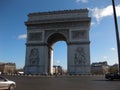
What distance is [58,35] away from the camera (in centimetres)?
5303

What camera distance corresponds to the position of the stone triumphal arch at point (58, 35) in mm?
47250

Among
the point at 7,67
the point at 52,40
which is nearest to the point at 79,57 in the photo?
the point at 52,40

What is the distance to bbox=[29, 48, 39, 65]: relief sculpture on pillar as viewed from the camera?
49.3 metres

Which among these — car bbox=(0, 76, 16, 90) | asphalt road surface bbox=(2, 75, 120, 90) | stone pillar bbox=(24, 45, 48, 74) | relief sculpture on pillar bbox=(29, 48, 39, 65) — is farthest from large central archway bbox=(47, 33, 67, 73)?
car bbox=(0, 76, 16, 90)

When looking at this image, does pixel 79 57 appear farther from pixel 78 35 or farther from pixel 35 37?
pixel 35 37

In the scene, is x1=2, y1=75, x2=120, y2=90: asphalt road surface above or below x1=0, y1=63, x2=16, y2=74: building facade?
below

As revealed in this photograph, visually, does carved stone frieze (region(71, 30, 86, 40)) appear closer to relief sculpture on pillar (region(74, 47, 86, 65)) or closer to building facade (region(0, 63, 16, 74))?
relief sculpture on pillar (region(74, 47, 86, 65))

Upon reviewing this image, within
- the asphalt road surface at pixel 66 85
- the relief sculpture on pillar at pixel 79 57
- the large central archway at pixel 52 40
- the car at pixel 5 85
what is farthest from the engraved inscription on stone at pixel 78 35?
the car at pixel 5 85

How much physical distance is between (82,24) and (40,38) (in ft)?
34.9

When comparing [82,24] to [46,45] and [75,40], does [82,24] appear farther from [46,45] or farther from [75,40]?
[46,45]

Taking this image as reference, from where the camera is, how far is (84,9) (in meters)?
49.8

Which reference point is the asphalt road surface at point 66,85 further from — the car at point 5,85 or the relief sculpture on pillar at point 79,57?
the relief sculpture on pillar at point 79,57

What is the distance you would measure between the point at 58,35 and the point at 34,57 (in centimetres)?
848

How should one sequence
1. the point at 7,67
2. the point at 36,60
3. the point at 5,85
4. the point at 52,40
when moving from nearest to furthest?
1. the point at 5,85
2. the point at 36,60
3. the point at 52,40
4. the point at 7,67
